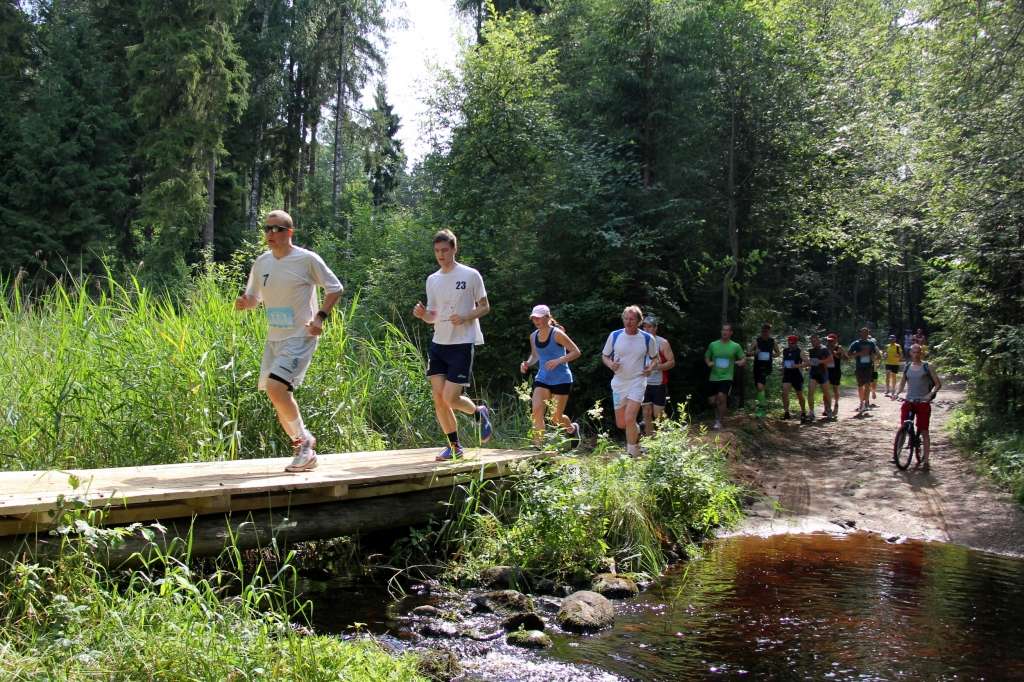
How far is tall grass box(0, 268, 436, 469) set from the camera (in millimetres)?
7219

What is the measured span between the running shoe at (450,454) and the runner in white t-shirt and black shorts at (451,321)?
0.47 ft

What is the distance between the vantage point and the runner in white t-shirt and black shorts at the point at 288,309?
6488 mm

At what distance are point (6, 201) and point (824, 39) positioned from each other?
1008 inches

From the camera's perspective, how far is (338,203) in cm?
3262

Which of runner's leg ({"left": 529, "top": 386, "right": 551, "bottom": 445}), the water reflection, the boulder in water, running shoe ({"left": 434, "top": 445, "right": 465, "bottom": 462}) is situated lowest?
the water reflection

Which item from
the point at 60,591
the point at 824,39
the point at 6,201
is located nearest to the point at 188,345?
the point at 60,591

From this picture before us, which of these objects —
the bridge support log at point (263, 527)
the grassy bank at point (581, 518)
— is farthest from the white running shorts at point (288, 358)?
the grassy bank at point (581, 518)

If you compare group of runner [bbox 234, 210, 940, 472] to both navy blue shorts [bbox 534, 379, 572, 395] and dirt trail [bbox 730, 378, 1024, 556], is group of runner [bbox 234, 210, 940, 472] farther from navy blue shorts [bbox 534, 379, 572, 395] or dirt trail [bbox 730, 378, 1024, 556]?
dirt trail [bbox 730, 378, 1024, 556]

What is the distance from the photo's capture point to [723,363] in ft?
51.3

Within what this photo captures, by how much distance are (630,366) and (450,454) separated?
347 cm

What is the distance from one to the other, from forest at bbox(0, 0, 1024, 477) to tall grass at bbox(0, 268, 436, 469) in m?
1.44

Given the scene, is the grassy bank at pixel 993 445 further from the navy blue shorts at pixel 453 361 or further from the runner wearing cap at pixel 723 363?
the navy blue shorts at pixel 453 361

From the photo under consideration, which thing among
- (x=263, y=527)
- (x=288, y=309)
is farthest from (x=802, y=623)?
(x=288, y=309)

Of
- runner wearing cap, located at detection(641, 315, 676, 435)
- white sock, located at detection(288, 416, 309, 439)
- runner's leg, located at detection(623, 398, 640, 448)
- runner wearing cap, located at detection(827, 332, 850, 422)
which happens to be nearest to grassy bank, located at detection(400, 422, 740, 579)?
runner's leg, located at detection(623, 398, 640, 448)
